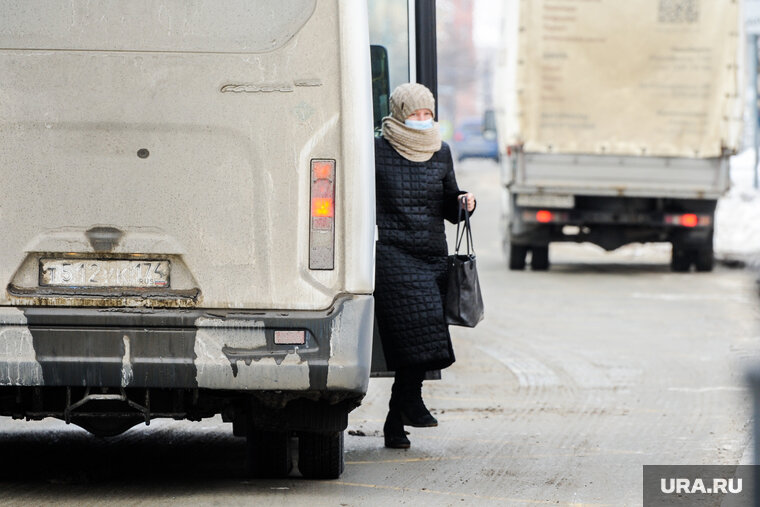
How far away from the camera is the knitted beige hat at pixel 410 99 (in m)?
7.63

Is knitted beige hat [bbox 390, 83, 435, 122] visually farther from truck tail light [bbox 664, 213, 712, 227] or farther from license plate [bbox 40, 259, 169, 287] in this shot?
truck tail light [bbox 664, 213, 712, 227]

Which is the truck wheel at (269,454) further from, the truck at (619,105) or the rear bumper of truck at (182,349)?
the truck at (619,105)

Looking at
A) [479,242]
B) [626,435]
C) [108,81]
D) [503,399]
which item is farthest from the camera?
[479,242]

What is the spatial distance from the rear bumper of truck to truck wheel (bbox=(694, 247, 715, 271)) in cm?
1417

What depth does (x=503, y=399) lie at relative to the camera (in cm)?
991

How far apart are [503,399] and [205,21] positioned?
4.24 m

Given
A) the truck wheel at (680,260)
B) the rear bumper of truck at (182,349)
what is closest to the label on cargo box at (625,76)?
the truck wheel at (680,260)

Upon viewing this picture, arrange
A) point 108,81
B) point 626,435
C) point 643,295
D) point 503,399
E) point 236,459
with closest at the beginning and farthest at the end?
point 108,81
point 236,459
point 626,435
point 503,399
point 643,295

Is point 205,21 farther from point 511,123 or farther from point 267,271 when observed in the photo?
point 511,123

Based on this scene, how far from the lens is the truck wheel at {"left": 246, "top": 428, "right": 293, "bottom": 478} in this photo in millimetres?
7086

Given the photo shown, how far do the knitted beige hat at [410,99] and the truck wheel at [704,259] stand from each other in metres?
12.7

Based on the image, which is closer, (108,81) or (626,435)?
(108,81)

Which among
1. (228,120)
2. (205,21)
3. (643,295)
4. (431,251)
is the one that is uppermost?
(205,21)

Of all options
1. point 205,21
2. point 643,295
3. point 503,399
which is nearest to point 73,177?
point 205,21
